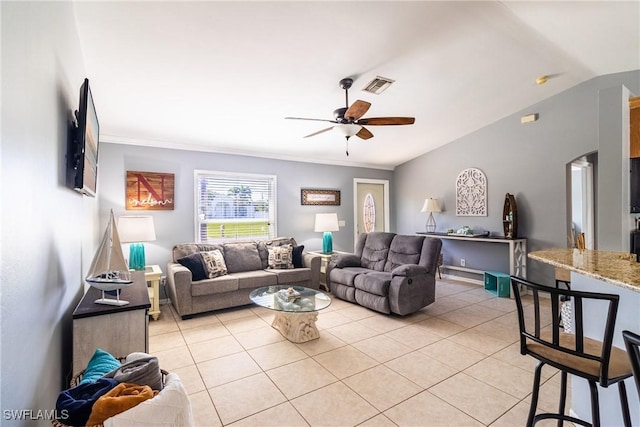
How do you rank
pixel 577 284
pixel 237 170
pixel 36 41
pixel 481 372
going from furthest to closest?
pixel 237 170 < pixel 481 372 < pixel 577 284 < pixel 36 41

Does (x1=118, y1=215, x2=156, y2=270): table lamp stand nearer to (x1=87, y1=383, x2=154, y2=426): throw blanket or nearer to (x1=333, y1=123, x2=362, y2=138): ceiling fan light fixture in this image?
(x1=333, y1=123, x2=362, y2=138): ceiling fan light fixture

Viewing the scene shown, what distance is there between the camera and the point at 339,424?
1.83 m

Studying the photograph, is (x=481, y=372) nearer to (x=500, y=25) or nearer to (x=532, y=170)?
(x=500, y=25)

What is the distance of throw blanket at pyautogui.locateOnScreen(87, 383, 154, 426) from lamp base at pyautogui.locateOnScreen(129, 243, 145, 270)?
119 inches

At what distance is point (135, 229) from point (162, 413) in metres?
3.13

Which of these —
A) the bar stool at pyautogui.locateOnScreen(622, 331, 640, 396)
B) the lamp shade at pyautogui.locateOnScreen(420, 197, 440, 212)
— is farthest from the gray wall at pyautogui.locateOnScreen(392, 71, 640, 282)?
the bar stool at pyautogui.locateOnScreen(622, 331, 640, 396)

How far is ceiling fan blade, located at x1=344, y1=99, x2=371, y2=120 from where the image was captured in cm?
261

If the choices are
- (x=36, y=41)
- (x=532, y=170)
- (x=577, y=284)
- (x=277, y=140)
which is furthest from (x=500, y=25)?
(x=36, y=41)

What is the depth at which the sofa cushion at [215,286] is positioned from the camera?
360cm

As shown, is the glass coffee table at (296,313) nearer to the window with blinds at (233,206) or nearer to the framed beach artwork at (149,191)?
the window with blinds at (233,206)

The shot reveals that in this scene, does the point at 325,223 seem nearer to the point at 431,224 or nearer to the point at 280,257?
the point at 280,257

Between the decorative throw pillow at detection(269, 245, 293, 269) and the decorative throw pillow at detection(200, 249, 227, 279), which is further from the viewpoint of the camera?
the decorative throw pillow at detection(269, 245, 293, 269)

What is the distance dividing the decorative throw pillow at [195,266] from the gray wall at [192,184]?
2.32 feet

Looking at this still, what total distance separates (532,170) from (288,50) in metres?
4.20
